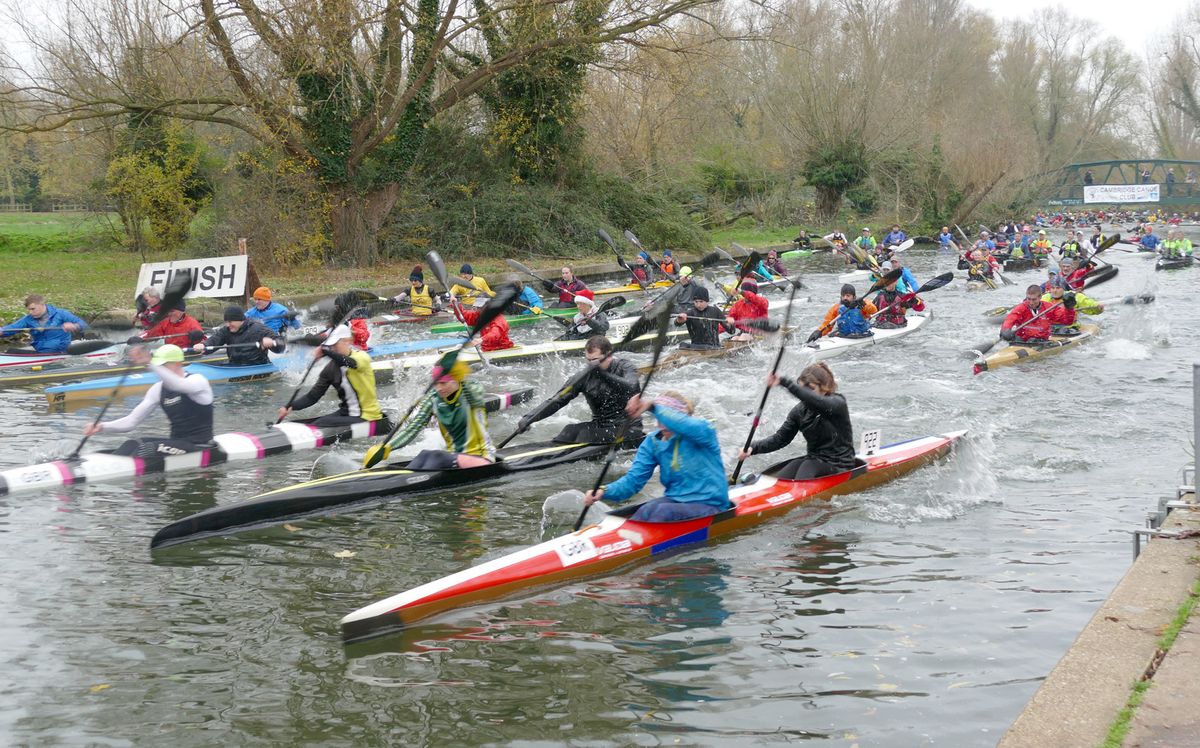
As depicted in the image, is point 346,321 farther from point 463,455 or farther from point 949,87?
point 949,87

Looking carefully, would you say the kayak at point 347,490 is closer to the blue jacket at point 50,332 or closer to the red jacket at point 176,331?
the red jacket at point 176,331

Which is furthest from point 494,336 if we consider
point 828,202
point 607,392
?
point 828,202

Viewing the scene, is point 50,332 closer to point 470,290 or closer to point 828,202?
point 470,290

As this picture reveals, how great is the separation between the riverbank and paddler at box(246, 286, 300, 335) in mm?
13398

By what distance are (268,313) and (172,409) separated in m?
6.51

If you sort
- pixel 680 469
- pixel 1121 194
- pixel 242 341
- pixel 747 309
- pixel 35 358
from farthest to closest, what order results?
pixel 1121 194 → pixel 747 309 → pixel 35 358 → pixel 242 341 → pixel 680 469

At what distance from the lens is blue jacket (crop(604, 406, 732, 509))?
7895 millimetres

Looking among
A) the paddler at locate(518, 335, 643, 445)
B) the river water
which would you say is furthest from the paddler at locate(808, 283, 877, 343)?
the paddler at locate(518, 335, 643, 445)

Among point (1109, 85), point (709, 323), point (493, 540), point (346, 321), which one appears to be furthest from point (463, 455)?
point (1109, 85)

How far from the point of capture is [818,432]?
9273 millimetres

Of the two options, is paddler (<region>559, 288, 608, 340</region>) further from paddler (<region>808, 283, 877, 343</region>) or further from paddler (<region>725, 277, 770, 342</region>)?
paddler (<region>808, 283, 877, 343</region>)

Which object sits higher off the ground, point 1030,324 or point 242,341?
point 242,341

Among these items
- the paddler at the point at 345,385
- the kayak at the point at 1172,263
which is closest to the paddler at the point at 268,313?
the paddler at the point at 345,385

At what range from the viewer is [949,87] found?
59219 millimetres
